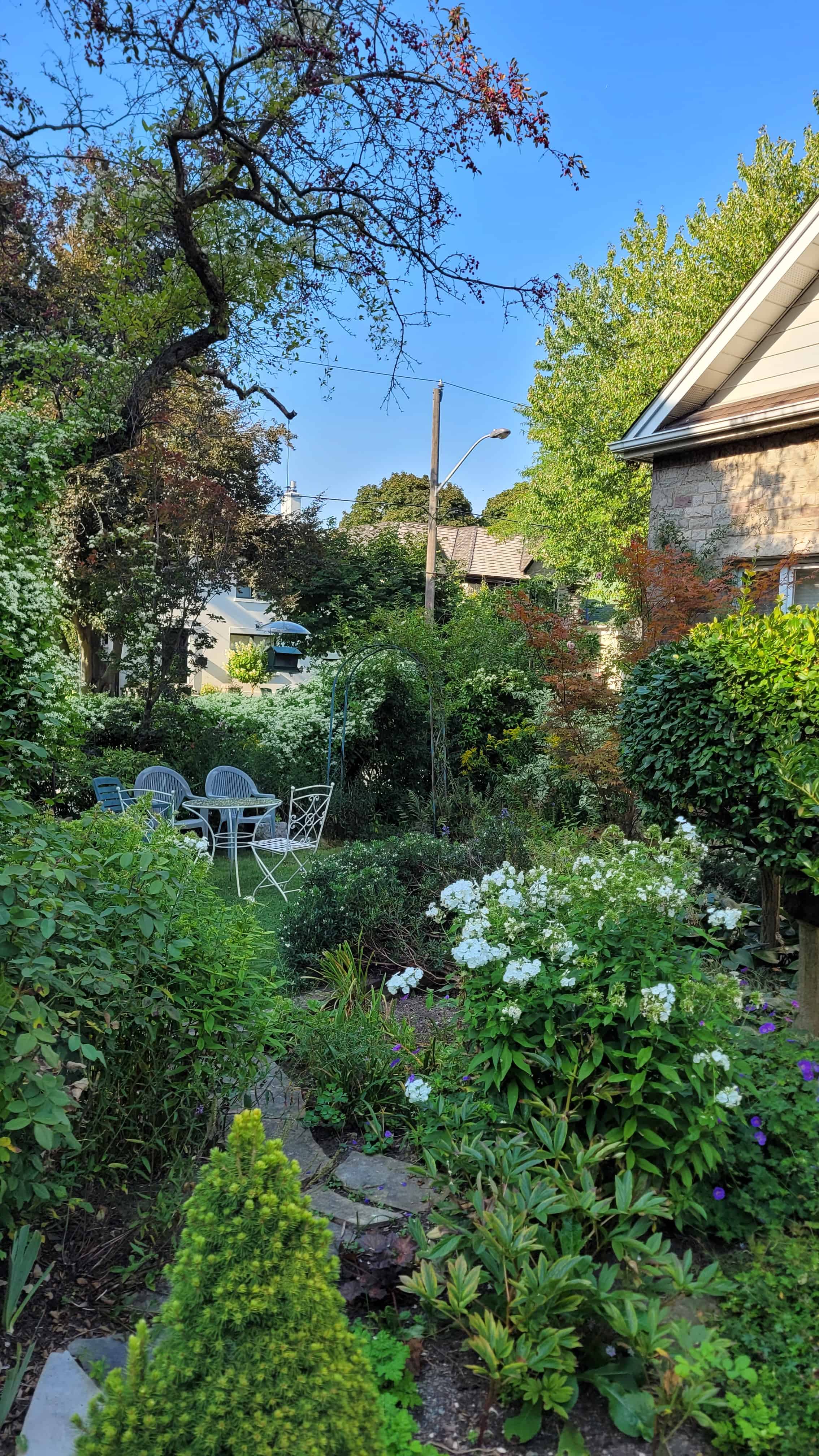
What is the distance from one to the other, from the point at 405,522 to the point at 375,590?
6.02 m

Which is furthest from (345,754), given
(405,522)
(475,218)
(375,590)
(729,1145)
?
(405,522)

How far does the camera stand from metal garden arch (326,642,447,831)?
881 cm

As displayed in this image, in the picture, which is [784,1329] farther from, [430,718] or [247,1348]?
[430,718]

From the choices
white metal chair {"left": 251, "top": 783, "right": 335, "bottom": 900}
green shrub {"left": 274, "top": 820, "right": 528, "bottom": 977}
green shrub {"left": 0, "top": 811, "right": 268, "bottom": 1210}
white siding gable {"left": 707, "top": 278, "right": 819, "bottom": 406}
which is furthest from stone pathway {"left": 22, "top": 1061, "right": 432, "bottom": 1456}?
white siding gable {"left": 707, "top": 278, "right": 819, "bottom": 406}

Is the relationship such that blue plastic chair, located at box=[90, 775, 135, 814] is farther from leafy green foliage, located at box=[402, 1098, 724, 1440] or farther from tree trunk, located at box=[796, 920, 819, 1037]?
leafy green foliage, located at box=[402, 1098, 724, 1440]

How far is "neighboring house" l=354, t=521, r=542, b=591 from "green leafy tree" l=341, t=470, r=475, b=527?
1627 millimetres

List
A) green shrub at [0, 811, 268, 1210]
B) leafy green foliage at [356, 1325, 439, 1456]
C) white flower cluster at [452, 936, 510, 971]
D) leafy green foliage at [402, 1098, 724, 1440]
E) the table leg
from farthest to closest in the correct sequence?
the table leg < white flower cluster at [452, 936, 510, 971] < green shrub at [0, 811, 268, 1210] < leafy green foliage at [402, 1098, 724, 1440] < leafy green foliage at [356, 1325, 439, 1456]

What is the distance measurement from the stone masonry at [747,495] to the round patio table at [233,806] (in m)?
4.48

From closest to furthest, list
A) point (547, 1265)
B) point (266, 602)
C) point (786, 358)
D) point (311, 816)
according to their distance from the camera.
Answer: point (547, 1265), point (786, 358), point (311, 816), point (266, 602)

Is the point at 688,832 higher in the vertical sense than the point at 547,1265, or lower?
higher

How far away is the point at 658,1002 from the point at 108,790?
21.1 feet

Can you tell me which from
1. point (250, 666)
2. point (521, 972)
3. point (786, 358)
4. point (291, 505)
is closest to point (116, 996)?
point (521, 972)

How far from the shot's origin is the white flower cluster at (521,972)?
2.48 meters

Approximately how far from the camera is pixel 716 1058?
7.54ft
